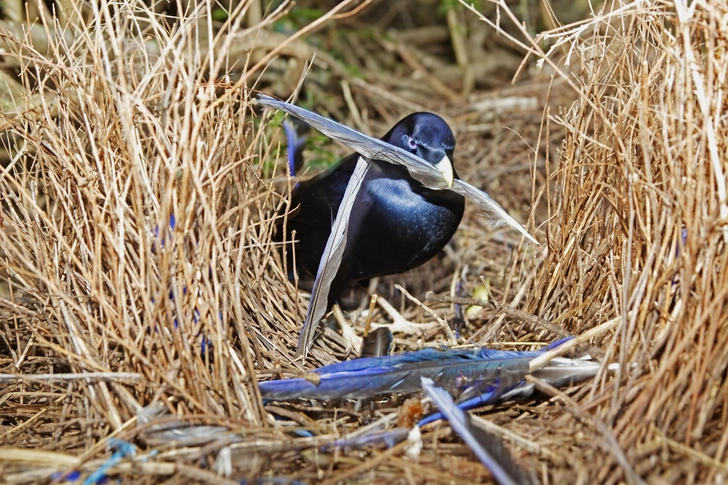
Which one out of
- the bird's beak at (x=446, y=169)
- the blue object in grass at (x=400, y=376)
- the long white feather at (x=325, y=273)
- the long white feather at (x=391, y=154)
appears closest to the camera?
the blue object in grass at (x=400, y=376)

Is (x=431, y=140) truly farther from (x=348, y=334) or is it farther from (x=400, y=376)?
(x=400, y=376)

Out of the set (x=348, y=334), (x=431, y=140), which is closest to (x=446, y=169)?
(x=431, y=140)

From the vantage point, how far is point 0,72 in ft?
9.15

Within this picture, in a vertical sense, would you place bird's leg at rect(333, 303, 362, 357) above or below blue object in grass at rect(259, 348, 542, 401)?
below

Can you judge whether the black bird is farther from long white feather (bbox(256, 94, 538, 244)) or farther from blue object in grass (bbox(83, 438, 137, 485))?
blue object in grass (bbox(83, 438, 137, 485))

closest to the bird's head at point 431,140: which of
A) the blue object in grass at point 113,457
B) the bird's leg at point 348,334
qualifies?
the bird's leg at point 348,334

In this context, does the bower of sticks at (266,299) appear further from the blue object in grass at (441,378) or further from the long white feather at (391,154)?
the long white feather at (391,154)

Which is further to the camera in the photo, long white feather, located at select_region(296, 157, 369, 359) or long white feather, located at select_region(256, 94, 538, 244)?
long white feather, located at select_region(296, 157, 369, 359)

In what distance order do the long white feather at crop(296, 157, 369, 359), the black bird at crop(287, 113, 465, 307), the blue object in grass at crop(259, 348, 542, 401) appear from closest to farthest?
the blue object in grass at crop(259, 348, 542, 401) < the long white feather at crop(296, 157, 369, 359) < the black bird at crop(287, 113, 465, 307)

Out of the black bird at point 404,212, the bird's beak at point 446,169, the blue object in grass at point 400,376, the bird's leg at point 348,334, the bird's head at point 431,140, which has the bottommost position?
the bird's leg at point 348,334

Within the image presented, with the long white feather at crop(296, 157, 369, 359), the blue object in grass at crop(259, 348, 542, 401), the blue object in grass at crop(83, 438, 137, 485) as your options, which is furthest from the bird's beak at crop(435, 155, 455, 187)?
the blue object in grass at crop(83, 438, 137, 485)

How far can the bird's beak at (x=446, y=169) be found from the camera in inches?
92.9

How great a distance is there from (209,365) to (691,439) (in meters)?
1.14

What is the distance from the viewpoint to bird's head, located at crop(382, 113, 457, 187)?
2450 mm
